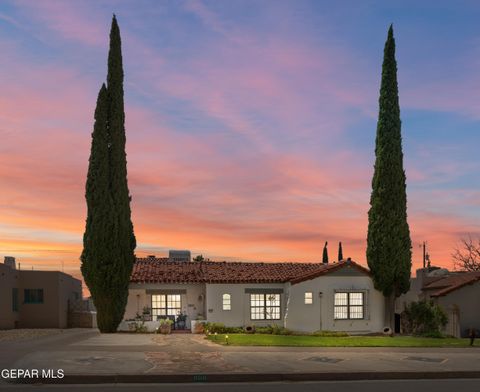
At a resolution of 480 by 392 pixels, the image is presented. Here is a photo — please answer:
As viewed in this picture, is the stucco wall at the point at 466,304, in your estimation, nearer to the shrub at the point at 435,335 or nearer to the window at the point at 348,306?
the shrub at the point at 435,335

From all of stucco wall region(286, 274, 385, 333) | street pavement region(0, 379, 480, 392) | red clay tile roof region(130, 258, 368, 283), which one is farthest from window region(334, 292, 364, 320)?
street pavement region(0, 379, 480, 392)

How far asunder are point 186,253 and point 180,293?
10.2 metres

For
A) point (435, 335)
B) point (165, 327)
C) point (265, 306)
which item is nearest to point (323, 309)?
point (265, 306)

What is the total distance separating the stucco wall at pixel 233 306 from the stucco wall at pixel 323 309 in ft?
4.82

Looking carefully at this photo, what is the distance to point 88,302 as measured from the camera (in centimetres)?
5284

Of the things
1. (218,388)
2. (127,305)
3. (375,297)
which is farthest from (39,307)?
(218,388)

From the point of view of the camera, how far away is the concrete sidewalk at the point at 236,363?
49.0 ft

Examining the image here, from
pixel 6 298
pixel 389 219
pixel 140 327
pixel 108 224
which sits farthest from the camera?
pixel 6 298

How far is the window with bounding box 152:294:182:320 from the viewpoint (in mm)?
37562

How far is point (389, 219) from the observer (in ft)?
124

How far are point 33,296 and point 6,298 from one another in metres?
3.96

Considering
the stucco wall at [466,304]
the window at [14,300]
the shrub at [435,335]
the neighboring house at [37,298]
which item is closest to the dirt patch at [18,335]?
the window at [14,300]

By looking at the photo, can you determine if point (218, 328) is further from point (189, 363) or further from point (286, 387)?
point (286, 387)

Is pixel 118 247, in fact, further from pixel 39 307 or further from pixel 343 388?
pixel 343 388
